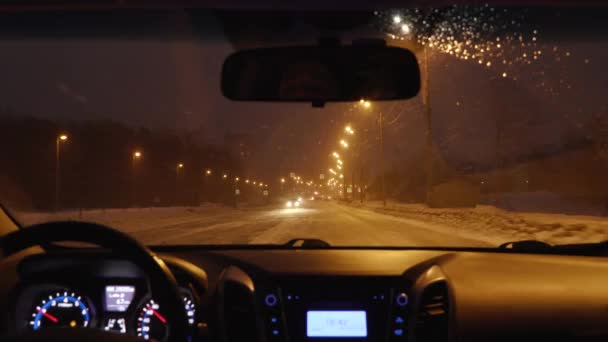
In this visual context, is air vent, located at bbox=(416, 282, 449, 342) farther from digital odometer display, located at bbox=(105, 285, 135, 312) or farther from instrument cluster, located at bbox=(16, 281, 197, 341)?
digital odometer display, located at bbox=(105, 285, 135, 312)

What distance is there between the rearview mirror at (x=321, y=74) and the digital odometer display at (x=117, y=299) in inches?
54.4

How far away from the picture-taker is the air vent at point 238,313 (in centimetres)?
395

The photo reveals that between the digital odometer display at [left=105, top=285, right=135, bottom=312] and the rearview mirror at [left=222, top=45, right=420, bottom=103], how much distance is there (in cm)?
138

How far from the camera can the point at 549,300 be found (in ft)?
14.6

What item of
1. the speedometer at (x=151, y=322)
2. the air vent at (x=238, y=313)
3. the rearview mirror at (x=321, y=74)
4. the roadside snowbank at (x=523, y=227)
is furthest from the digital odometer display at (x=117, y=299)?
the roadside snowbank at (x=523, y=227)

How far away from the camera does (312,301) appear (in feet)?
13.4

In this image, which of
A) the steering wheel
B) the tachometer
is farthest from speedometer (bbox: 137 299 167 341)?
the steering wheel

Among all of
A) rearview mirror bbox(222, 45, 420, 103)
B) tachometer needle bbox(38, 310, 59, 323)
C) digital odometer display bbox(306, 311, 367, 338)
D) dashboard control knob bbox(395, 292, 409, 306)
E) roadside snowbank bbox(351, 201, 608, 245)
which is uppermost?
rearview mirror bbox(222, 45, 420, 103)

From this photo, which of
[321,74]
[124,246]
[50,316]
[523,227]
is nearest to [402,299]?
[321,74]

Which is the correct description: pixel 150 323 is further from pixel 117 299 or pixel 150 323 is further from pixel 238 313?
pixel 238 313

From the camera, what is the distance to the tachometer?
4.00 m

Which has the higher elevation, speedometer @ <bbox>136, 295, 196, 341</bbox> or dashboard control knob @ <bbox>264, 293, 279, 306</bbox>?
dashboard control knob @ <bbox>264, 293, 279, 306</bbox>

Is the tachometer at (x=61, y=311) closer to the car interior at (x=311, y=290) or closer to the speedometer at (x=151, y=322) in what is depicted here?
the car interior at (x=311, y=290)

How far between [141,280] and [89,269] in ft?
1.09
